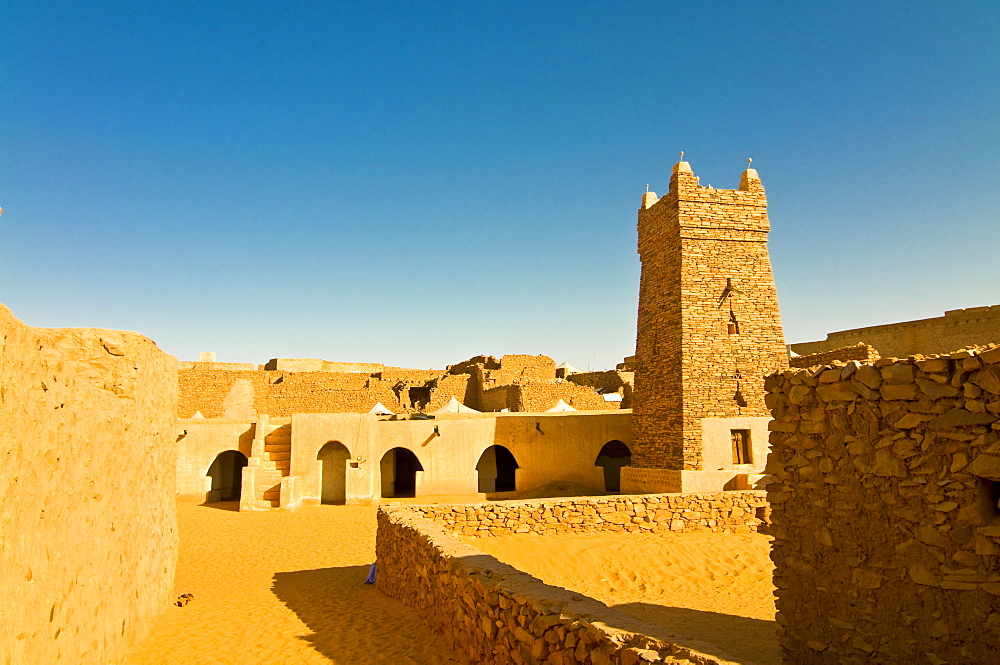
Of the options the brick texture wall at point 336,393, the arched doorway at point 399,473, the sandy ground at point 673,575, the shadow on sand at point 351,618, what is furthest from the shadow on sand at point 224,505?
the sandy ground at point 673,575

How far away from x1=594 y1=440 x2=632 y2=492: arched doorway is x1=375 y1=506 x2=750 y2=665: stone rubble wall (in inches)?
645

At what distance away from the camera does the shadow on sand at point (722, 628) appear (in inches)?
250

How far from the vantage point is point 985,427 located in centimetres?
400

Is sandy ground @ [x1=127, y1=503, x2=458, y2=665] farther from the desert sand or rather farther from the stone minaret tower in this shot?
the stone minaret tower

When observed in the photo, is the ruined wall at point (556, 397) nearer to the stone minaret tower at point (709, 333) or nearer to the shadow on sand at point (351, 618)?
the stone minaret tower at point (709, 333)

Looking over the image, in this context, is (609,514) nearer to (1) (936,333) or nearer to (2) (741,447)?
(2) (741,447)

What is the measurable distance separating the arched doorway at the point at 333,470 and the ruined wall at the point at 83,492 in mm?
11166

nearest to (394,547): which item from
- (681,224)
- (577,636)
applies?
(577,636)

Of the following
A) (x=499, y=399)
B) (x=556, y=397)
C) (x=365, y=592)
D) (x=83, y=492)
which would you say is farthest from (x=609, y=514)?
(x=499, y=399)

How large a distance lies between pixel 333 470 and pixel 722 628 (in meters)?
15.9

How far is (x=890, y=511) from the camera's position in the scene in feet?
14.9

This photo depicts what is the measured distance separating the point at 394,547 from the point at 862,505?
7.28 m

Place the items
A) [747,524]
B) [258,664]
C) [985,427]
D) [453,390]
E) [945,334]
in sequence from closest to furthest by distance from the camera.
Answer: [985,427], [258,664], [747,524], [945,334], [453,390]

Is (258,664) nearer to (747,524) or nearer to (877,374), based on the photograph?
(877,374)
